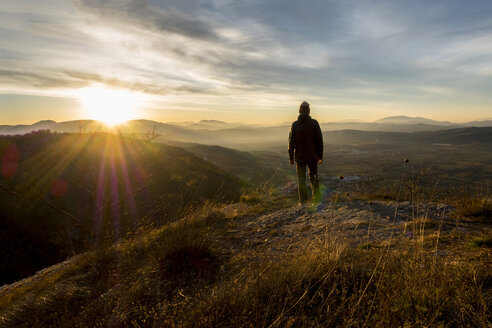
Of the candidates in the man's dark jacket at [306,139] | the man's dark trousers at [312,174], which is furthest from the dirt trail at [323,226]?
the man's dark jacket at [306,139]

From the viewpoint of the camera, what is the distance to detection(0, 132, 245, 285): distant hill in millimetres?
6590

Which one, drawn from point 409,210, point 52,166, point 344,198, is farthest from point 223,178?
point 409,210

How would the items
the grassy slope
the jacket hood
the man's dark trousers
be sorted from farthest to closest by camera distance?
the man's dark trousers → the jacket hood → the grassy slope

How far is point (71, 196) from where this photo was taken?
948 centimetres

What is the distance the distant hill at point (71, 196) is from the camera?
659 centimetres

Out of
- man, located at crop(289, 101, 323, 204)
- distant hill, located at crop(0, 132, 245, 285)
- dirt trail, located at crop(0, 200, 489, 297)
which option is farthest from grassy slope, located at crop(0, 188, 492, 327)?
man, located at crop(289, 101, 323, 204)

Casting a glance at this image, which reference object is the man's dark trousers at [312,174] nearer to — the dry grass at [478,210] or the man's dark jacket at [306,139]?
the man's dark jacket at [306,139]

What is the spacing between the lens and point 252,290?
6.50 feet

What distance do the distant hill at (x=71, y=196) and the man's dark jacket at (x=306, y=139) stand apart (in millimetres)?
2136

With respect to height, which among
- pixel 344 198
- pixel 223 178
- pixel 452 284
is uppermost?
pixel 452 284

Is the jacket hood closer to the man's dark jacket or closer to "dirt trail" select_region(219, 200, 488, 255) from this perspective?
the man's dark jacket

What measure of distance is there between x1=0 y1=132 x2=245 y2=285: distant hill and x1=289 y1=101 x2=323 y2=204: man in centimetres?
205

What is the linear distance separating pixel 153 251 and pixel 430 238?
350 centimetres

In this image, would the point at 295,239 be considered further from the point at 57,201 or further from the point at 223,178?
the point at 223,178
